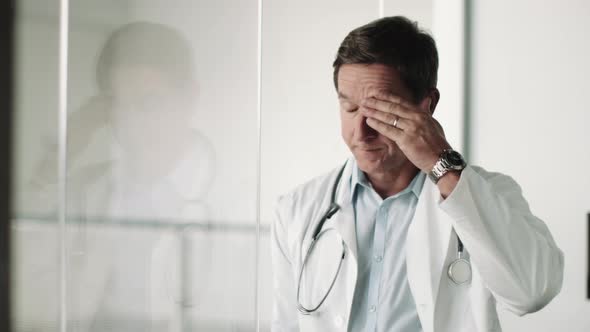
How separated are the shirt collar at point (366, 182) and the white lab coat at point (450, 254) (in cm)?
3

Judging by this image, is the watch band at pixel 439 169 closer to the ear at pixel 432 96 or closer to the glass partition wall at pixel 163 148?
the ear at pixel 432 96

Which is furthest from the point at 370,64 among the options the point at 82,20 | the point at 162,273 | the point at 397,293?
the point at 162,273

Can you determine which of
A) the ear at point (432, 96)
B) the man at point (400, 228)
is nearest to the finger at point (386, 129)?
the man at point (400, 228)

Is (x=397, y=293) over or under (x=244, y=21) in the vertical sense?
under

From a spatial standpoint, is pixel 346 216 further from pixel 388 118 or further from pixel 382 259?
pixel 388 118

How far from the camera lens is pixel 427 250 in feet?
5.17

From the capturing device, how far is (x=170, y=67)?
1.95m

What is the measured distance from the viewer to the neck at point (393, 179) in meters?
1.73

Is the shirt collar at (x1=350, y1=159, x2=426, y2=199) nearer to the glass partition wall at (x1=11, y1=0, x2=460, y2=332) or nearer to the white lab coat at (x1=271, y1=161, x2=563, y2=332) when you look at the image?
the white lab coat at (x1=271, y1=161, x2=563, y2=332)

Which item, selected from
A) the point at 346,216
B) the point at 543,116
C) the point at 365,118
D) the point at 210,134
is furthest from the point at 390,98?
the point at 543,116

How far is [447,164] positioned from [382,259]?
14.7 inches

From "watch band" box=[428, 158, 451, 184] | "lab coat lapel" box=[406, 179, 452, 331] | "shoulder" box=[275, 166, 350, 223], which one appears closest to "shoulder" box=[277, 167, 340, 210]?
"shoulder" box=[275, 166, 350, 223]

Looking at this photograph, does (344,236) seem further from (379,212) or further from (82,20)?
(82,20)

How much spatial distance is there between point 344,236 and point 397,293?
213mm
